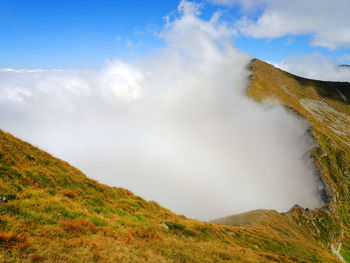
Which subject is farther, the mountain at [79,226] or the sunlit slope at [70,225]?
the mountain at [79,226]

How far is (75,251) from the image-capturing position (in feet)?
29.1

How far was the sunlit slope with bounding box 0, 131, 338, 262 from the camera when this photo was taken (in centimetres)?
862

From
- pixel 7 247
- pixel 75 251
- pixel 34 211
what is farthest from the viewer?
pixel 34 211

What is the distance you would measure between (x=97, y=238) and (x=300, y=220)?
96463 mm

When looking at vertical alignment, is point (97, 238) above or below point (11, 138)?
below

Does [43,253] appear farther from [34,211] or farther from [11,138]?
[11,138]

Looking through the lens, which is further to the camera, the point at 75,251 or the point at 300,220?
the point at 300,220

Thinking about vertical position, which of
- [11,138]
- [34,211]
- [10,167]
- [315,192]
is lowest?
[34,211]

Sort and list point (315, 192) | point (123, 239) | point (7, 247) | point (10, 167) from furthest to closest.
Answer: point (315, 192), point (10, 167), point (123, 239), point (7, 247)

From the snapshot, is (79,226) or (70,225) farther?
(79,226)

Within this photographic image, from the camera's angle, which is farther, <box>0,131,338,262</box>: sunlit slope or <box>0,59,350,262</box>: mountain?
<box>0,59,350,262</box>: mountain

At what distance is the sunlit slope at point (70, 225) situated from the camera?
28.3ft

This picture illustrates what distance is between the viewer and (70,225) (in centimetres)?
1099

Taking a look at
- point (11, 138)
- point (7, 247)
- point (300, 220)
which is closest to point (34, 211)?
point (7, 247)
